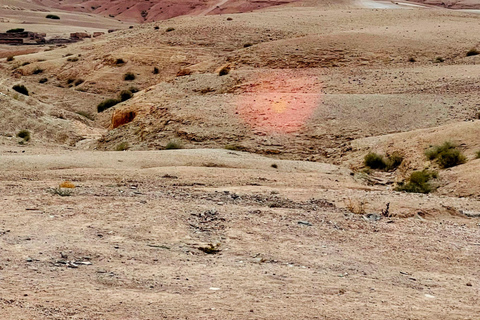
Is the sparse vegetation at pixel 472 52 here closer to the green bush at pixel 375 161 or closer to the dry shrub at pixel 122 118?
the dry shrub at pixel 122 118

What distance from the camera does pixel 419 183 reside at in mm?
15492

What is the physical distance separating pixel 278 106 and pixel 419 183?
9072 millimetres

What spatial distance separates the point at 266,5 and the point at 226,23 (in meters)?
38.4

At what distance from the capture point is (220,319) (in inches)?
243

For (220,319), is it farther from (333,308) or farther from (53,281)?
(53,281)

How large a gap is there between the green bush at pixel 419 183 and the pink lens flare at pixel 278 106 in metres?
6.79

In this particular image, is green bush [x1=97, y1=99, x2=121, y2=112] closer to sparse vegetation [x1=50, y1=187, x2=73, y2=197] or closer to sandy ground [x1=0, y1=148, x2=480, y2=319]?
sandy ground [x1=0, y1=148, x2=480, y2=319]

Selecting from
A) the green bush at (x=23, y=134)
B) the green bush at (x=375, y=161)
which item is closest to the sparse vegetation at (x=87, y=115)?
the green bush at (x=23, y=134)

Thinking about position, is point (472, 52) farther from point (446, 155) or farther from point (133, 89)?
point (446, 155)

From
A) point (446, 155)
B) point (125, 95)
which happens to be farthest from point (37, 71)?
point (446, 155)

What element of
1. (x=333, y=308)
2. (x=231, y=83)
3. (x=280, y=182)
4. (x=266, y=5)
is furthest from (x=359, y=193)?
(x=266, y=5)

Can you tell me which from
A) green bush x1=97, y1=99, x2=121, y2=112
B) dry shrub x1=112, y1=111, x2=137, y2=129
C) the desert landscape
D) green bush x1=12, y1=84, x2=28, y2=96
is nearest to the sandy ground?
the desert landscape

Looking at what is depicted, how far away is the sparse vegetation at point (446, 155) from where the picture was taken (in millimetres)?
16734

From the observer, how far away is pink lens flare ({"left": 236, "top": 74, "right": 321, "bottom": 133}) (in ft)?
74.4
